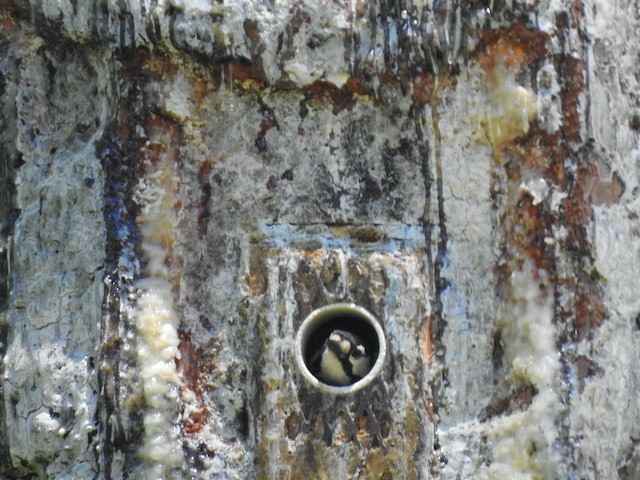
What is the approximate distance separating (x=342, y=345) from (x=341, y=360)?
0.03m

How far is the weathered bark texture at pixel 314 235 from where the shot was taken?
78.5 inches

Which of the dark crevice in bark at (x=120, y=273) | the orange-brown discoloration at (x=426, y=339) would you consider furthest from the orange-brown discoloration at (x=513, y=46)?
the dark crevice in bark at (x=120, y=273)

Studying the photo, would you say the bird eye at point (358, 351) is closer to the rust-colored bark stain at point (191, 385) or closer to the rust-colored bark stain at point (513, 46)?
the rust-colored bark stain at point (191, 385)

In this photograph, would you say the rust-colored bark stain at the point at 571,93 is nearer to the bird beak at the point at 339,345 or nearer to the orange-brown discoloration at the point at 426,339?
the orange-brown discoloration at the point at 426,339

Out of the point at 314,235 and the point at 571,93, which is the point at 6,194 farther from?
the point at 571,93

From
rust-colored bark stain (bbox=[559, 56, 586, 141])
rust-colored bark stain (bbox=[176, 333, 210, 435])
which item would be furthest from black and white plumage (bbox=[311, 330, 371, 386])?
rust-colored bark stain (bbox=[559, 56, 586, 141])

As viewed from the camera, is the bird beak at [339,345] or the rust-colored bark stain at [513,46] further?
the rust-colored bark stain at [513,46]

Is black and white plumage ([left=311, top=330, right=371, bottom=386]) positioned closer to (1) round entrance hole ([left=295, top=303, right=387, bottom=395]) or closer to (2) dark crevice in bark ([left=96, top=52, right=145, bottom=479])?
(1) round entrance hole ([left=295, top=303, right=387, bottom=395])

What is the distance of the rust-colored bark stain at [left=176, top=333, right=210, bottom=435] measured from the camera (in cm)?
202

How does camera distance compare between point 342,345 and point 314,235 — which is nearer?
point 342,345

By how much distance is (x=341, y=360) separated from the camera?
1.96 meters

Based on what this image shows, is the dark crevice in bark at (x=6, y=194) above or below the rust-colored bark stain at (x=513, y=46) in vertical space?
below

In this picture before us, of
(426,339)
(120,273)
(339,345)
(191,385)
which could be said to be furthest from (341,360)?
(120,273)

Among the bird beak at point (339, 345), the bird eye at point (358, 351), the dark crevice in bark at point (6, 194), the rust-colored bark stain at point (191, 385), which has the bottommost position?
the rust-colored bark stain at point (191, 385)
